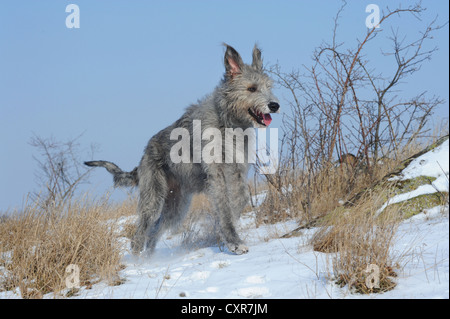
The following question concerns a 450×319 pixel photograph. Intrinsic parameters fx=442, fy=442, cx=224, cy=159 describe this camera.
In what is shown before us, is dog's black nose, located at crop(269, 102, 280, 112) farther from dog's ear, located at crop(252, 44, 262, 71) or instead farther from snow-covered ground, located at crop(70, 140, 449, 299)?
snow-covered ground, located at crop(70, 140, 449, 299)

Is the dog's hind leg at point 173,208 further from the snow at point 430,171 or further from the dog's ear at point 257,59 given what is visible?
the snow at point 430,171

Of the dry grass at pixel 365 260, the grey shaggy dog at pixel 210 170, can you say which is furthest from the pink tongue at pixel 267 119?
the dry grass at pixel 365 260

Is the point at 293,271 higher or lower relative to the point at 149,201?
lower

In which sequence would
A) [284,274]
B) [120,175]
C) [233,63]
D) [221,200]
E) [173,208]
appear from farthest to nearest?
[120,175]
[173,208]
[233,63]
[221,200]
[284,274]

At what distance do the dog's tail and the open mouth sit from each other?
2.19 m

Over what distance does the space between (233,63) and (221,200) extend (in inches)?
75.0

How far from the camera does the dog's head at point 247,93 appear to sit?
577 cm

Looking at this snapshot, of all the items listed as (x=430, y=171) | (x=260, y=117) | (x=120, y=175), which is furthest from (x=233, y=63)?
(x=430, y=171)

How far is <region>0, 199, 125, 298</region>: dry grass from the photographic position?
417 cm

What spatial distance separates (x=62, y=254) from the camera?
443cm

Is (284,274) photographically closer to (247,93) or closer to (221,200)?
(221,200)
